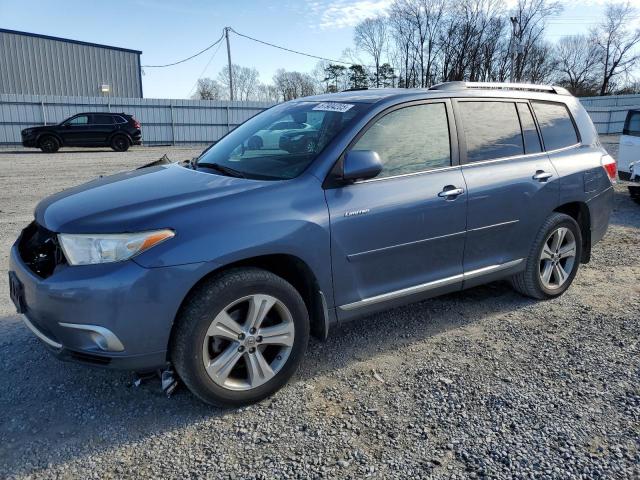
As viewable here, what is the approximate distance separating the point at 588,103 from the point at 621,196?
120 feet

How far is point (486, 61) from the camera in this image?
4662cm

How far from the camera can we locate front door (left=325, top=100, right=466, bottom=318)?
315 centimetres

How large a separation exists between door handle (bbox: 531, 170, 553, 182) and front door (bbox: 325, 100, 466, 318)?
0.86 m

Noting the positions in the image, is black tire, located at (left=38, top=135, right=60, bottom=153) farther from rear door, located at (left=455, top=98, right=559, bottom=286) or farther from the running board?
the running board

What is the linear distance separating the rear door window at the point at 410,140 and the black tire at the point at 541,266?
1217 mm

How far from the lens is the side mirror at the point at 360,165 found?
3.06 meters

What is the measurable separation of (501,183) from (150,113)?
24.4m

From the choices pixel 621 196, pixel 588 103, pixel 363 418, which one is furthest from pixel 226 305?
pixel 588 103

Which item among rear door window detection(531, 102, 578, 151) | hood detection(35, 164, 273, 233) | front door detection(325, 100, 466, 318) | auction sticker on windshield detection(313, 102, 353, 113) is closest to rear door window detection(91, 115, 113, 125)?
hood detection(35, 164, 273, 233)

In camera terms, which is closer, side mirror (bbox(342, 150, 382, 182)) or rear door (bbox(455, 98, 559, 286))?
side mirror (bbox(342, 150, 382, 182))

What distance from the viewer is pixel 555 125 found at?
4496mm

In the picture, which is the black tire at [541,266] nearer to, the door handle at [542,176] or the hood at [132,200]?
the door handle at [542,176]

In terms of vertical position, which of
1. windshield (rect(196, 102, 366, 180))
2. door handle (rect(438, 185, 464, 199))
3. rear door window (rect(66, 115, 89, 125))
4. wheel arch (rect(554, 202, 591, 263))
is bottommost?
wheel arch (rect(554, 202, 591, 263))

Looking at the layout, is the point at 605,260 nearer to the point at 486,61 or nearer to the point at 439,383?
the point at 439,383
